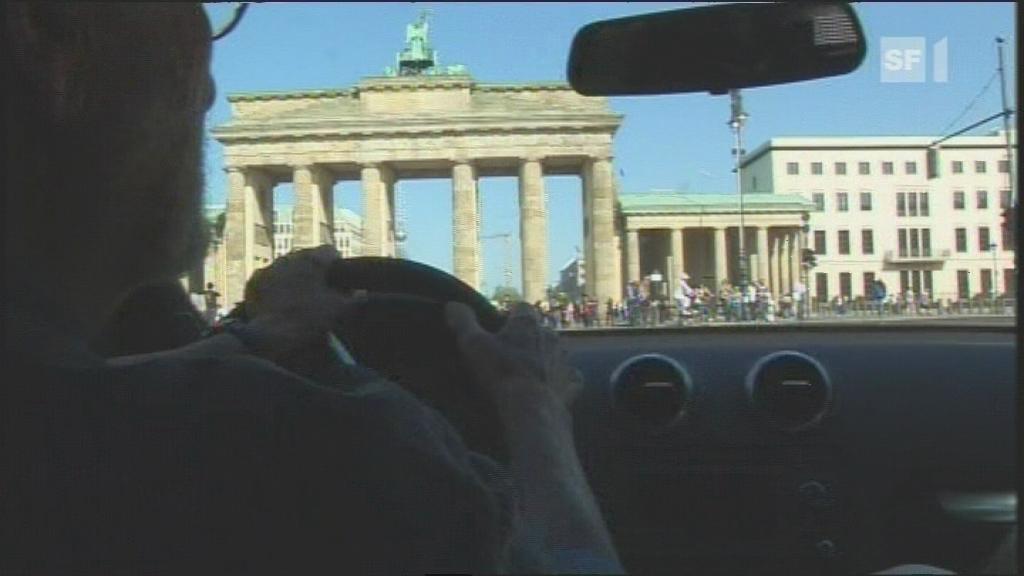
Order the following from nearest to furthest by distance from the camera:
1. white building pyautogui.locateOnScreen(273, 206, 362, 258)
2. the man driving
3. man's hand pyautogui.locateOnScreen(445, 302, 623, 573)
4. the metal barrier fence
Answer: man's hand pyautogui.locateOnScreen(445, 302, 623, 573) → the man driving → white building pyautogui.locateOnScreen(273, 206, 362, 258) → the metal barrier fence

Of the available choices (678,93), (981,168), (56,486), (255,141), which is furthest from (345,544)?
(981,168)

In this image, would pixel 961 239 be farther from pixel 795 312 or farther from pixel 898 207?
pixel 795 312

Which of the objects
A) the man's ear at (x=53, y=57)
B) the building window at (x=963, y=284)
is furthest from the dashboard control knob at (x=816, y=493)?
the man's ear at (x=53, y=57)

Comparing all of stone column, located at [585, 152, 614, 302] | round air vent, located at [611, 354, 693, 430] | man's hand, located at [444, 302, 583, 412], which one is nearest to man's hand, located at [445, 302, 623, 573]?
man's hand, located at [444, 302, 583, 412]

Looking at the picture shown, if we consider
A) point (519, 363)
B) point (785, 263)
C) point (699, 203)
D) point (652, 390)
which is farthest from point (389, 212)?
point (652, 390)

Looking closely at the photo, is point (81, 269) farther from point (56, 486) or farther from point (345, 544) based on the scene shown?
point (345, 544)

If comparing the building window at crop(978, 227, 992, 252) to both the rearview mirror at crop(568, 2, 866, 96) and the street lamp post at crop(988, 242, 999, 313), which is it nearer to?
the street lamp post at crop(988, 242, 999, 313)

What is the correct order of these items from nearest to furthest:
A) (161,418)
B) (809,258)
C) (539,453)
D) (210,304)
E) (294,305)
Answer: (539,453)
(161,418)
(294,305)
(210,304)
(809,258)
